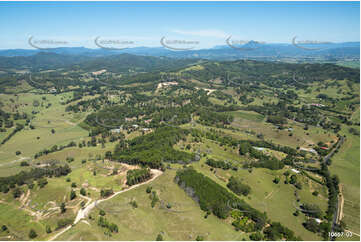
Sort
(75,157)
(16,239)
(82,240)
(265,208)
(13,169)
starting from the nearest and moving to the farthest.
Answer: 1. (82,240)
2. (16,239)
3. (265,208)
4. (13,169)
5. (75,157)

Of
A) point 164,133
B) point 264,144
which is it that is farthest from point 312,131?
point 164,133

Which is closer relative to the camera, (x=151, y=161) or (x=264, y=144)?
(x=151, y=161)

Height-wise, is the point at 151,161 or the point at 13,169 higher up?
the point at 151,161

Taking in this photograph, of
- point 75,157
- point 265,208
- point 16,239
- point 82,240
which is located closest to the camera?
point 82,240

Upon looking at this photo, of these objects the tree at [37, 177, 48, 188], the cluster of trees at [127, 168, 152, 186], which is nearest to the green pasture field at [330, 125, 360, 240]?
the cluster of trees at [127, 168, 152, 186]

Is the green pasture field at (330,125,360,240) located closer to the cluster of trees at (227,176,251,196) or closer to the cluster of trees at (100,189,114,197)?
the cluster of trees at (227,176,251,196)

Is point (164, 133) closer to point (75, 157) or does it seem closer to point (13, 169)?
point (75, 157)

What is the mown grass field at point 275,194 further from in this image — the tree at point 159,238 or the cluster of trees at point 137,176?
the tree at point 159,238
